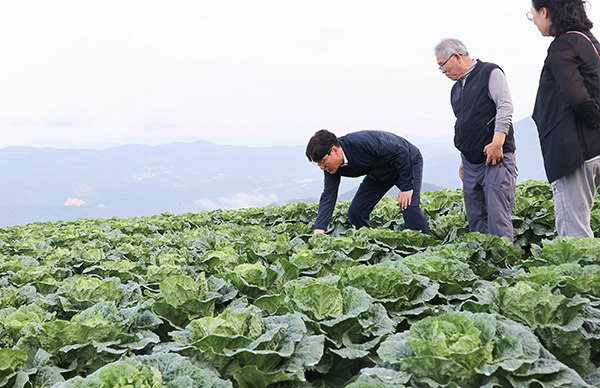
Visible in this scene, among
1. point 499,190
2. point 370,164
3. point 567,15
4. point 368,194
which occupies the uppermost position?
point 567,15

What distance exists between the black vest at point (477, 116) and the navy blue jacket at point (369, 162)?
789mm

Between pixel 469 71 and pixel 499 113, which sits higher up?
pixel 469 71

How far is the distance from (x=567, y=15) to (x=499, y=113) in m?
0.94

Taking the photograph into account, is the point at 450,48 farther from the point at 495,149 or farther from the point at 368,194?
the point at 368,194

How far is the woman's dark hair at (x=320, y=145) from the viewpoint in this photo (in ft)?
13.6

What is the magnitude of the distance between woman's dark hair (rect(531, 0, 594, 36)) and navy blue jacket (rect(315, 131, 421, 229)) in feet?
6.39

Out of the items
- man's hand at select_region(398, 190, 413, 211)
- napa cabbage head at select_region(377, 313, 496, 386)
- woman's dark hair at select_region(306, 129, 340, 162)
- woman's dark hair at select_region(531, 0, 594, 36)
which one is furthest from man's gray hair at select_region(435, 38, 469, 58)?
napa cabbage head at select_region(377, 313, 496, 386)

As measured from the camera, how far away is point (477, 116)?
3.77m

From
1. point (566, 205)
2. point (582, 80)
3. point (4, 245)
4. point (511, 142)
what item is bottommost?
point (4, 245)

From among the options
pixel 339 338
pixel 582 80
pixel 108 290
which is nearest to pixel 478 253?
pixel 582 80

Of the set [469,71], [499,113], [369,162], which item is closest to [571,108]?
[499,113]

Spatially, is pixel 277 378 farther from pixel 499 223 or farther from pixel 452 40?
pixel 452 40

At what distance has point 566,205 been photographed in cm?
289

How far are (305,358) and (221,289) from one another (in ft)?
3.21
